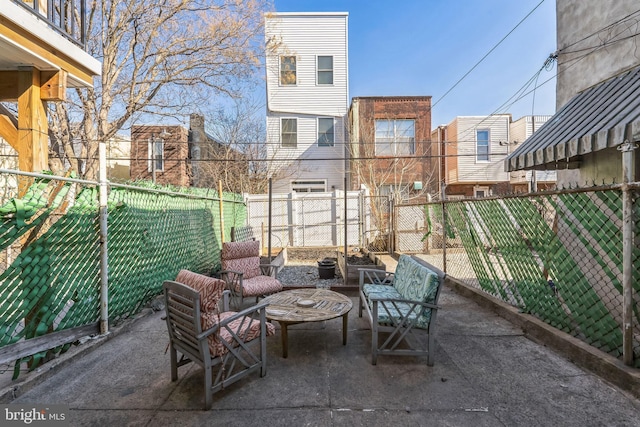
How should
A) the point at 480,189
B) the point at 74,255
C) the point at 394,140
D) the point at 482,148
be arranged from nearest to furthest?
the point at 74,255 < the point at 394,140 < the point at 482,148 < the point at 480,189

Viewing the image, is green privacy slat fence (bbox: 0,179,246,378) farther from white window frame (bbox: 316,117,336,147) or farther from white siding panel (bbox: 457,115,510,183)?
white siding panel (bbox: 457,115,510,183)

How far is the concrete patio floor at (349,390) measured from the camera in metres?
2.41

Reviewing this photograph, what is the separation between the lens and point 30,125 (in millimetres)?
3830

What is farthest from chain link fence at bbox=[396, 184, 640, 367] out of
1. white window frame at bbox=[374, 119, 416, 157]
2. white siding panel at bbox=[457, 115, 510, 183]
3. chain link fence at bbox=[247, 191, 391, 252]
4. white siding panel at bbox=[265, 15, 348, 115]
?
white siding panel at bbox=[457, 115, 510, 183]

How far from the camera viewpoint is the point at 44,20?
144 inches

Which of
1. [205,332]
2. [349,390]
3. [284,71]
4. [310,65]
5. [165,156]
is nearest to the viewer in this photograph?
[205,332]

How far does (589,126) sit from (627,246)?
1831 millimetres

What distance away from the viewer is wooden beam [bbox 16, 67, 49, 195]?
380 centimetres

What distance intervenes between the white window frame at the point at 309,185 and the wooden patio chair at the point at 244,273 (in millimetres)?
8637

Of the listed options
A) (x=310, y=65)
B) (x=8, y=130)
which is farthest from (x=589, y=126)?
(x=310, y=65)

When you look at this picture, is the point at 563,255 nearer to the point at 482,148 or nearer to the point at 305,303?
the point at 305,303

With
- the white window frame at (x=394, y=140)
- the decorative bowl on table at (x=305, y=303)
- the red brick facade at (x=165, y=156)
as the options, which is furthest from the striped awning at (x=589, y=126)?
the red brick facade at (x=165, y=156)

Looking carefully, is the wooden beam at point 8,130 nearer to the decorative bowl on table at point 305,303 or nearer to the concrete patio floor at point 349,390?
the concrete patio floor at point 349,390

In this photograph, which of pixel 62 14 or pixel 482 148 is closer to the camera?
pixel 62 14
